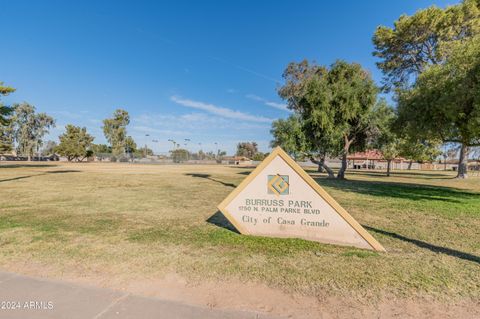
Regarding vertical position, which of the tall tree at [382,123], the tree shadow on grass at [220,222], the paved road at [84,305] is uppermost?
the tall tree at [382,123]

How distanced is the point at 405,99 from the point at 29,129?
112115mm

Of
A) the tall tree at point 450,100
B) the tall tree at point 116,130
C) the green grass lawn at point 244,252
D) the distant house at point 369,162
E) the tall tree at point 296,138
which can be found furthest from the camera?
the tall tree at point 116,130

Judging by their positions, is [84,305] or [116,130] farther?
[116,130]

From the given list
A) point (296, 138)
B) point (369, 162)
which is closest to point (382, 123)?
point (296, 138)

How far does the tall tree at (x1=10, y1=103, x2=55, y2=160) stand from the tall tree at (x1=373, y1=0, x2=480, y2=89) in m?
104

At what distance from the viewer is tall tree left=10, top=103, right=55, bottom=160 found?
285 ft

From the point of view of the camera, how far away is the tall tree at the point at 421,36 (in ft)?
70.1

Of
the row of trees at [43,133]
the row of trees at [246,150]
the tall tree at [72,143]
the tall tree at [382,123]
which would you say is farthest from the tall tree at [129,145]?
the tall tree at [382,123]

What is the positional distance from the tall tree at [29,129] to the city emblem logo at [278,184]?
10838 cm

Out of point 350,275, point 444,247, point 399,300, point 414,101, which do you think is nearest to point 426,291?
point 399,300

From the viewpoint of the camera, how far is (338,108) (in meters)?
19.3

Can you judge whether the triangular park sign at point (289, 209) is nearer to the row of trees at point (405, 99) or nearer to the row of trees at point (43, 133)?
the row of trees at point (405, 99)

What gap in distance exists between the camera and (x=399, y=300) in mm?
3023

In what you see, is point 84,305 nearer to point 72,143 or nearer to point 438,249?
point 438,249
